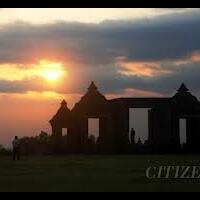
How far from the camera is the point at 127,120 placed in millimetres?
32344

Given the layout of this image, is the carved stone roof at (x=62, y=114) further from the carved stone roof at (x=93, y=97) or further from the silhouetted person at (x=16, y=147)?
the silhouetted person at (x=16, y=147)

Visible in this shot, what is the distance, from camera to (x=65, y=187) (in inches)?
464

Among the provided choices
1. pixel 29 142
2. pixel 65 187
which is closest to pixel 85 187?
pixel 65 187

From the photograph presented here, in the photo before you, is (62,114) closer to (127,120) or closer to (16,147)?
(127,120)

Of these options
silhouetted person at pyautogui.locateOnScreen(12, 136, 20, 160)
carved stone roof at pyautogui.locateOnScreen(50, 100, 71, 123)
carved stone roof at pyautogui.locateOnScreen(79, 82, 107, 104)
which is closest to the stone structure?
carved stone roof at pyautogui.locateOnScreen(79, 82, 107, 104)

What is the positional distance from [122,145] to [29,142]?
4866mm

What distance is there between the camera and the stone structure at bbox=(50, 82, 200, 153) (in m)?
32.1

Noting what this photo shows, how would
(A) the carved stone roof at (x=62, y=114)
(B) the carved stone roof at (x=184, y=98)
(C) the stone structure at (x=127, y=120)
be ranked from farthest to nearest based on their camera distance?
(A) the carved stone roof at (x=62, y=114), (B) the carved stone roof at (x=184, y=98), (C) the stone structure at (x=127, y=120)

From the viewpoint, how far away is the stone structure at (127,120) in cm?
3209

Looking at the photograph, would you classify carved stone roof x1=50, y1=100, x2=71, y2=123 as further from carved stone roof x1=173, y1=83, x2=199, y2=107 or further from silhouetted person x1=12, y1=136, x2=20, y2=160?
silhouetted person x1=12, y1=136, x2=20, y2=160

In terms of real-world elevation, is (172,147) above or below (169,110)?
below

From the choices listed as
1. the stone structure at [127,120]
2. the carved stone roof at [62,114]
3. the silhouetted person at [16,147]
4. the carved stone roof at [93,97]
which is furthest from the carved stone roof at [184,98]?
the silhouetted person at [16,147]
